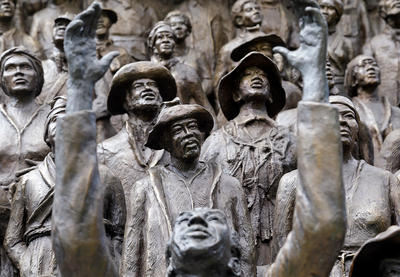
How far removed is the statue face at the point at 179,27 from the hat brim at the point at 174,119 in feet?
13.5

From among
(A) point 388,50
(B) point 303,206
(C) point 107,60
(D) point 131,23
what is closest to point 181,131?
(C) point 107,60

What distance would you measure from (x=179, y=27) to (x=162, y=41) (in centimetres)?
100

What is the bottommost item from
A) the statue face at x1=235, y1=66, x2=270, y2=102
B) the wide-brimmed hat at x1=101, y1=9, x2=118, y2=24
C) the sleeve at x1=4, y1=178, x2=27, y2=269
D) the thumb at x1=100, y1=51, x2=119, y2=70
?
the sleeve at x1=4, y1=178, x2=27, y2=269

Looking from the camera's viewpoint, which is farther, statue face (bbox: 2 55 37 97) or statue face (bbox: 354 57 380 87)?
statue face (bbox: 354 57 380 87)

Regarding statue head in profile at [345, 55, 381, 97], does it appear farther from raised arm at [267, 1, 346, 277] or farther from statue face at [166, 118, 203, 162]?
raised arm at [267, 1, 346, 277]

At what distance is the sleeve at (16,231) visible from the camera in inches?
574

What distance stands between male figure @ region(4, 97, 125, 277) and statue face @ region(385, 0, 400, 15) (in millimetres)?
5156

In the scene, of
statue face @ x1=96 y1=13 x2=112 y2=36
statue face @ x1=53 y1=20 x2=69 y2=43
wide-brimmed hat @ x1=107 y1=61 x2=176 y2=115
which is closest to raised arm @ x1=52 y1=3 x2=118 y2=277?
wide-brimmed hat @ x1=107 y1=61 x2=176 y2=115

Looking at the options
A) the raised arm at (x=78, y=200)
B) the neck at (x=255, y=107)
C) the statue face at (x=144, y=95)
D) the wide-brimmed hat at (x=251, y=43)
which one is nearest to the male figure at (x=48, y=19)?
the wide-brimmed hat at (x=251, y=43)

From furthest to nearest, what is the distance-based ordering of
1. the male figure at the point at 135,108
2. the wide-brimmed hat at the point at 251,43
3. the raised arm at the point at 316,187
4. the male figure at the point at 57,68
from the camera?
the male figure at the point at 57,68
the wide-brimmed hat at the point at 251,43
the male figure at the point at 135,108
the raised arm at the point at 316,187

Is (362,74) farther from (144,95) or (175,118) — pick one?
(175,118)

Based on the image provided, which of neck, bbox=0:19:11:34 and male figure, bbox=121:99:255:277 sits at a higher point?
neck, bbox=0:19:11:34

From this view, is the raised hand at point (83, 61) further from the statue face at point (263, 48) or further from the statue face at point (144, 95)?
the statue face at point (263, 48)

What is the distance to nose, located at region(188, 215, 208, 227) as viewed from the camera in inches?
483
